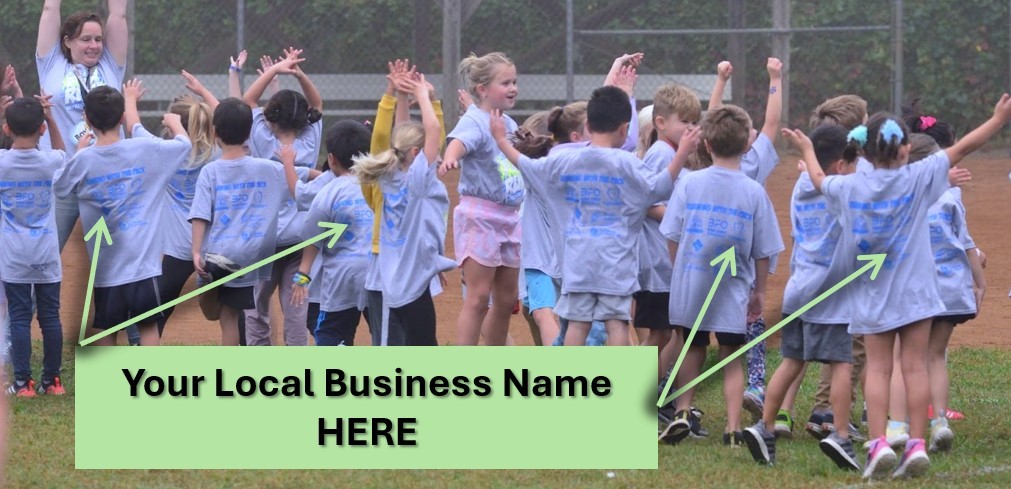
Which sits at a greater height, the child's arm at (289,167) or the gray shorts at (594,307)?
the child's arm at (289,167)

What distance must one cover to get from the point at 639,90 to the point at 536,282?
9381 mm

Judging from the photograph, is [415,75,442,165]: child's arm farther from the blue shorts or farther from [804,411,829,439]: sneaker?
[804,411,829,439]: sneaker

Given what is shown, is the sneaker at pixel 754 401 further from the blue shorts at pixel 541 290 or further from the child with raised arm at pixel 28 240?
the child with raised arm at pixel 28 240

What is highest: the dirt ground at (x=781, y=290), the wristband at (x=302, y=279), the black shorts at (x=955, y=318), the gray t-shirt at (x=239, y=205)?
the gray t-shirt at (x=239, y=205)

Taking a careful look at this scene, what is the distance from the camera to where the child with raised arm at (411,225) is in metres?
6.44

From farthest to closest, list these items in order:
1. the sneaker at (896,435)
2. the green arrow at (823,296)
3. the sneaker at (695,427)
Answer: the sneaker at (695,427), the sneaker at (896,435), the green arrow at (823,296)

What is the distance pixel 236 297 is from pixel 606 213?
2.18 metres

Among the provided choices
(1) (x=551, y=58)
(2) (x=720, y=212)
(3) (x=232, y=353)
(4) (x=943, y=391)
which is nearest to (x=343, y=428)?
(3) (x=232, y=353)

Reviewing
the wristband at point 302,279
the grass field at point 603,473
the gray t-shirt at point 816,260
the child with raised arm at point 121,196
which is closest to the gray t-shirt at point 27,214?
the child with raised arm at point 121,196

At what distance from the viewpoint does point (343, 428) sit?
208 inches

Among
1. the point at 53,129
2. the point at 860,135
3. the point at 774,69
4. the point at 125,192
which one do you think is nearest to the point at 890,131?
the point at 860,135

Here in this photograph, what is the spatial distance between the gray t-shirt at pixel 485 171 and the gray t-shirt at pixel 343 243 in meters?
0.56

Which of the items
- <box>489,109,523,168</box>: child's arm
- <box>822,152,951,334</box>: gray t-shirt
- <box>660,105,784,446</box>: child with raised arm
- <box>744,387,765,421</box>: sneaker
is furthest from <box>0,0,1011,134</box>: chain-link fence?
<box>822,152,951,334</box>: gray t-shirt

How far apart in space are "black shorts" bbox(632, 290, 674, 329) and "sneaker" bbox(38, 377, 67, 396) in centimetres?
304
